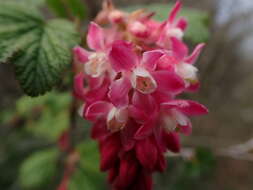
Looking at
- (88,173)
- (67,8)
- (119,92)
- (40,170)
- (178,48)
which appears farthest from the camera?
(40,170)

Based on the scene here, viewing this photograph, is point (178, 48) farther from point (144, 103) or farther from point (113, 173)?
point (113, 173)

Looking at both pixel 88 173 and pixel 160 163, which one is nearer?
pixel 160 163

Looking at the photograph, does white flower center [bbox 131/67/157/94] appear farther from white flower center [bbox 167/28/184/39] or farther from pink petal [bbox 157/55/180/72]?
white flower center [bbox 167/28/184/39]

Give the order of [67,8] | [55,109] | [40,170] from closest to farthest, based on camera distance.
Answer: [67,8]
[40,170]
[55,109]

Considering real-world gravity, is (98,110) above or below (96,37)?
below

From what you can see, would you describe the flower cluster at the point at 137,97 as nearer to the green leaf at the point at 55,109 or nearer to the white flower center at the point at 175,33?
the white flower center at the point at 175,33

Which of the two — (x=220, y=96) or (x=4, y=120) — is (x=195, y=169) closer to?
(x=4, y=120)

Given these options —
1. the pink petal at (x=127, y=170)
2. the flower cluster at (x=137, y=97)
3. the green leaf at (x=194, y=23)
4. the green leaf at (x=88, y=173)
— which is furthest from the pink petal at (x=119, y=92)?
the green leaf at (x=88, y=173)

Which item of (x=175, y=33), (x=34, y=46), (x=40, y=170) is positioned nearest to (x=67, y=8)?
(x=34, y=46)
